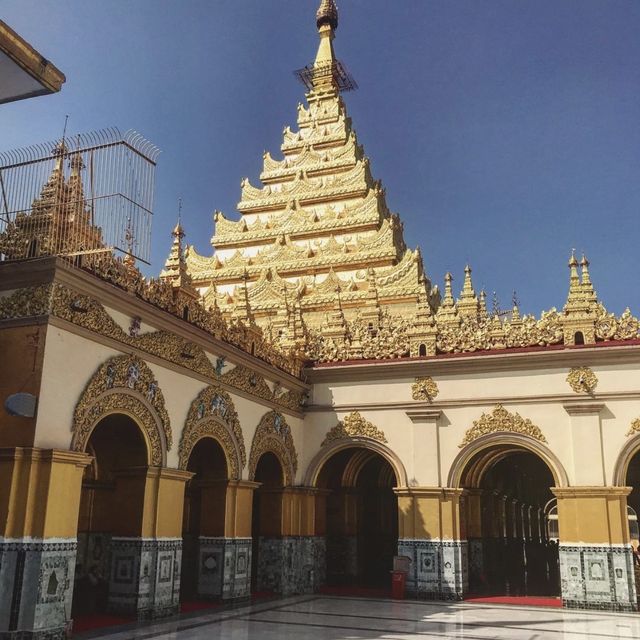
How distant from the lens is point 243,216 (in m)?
23.7

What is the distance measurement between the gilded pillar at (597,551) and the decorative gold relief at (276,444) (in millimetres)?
4444

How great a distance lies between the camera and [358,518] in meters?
15.0

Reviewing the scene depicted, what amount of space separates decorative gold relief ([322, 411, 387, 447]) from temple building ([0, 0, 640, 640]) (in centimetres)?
4

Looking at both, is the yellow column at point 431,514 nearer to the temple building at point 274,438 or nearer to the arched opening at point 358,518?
the temple building at point 274,438

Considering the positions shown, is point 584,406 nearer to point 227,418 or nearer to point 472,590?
point 472,590

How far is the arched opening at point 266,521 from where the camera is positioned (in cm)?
1236

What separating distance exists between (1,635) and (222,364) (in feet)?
16.0

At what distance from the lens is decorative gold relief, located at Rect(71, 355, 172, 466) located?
7.92m

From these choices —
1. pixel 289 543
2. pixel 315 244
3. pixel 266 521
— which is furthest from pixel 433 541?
pixel 315 244

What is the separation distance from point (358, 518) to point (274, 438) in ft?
11.7

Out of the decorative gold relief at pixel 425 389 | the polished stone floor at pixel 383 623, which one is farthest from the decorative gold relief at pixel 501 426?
the polished stone floor at pixel 383 623

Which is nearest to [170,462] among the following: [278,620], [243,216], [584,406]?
[278,620]

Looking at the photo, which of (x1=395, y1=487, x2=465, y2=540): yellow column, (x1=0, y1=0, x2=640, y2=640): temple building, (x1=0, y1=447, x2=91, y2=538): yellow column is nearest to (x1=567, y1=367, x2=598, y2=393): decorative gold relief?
(x1=0, y1=0, x2=640, y2=640): temple building

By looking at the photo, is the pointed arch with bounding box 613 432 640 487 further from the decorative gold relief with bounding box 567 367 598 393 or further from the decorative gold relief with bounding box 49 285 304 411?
the decorative gold relief with bounding box 49 285 304 411
